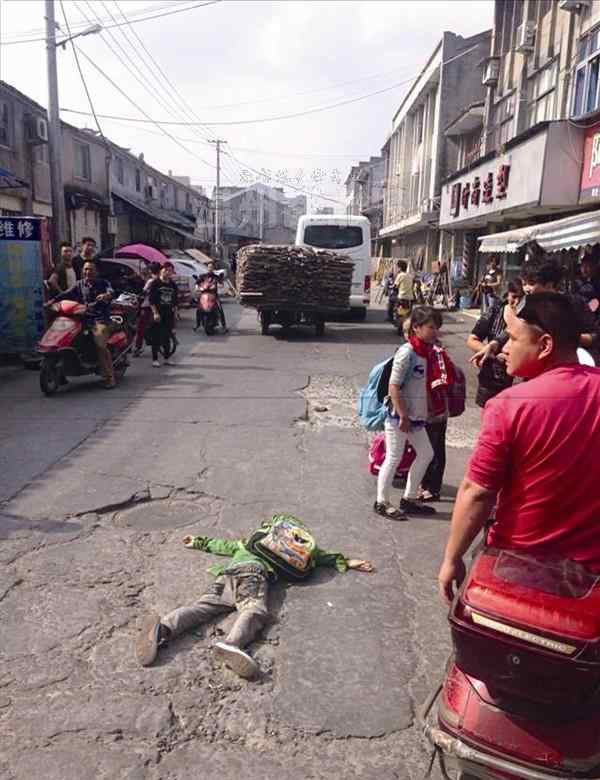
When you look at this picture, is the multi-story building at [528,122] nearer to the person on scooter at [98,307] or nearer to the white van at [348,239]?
the white van at [348,239]

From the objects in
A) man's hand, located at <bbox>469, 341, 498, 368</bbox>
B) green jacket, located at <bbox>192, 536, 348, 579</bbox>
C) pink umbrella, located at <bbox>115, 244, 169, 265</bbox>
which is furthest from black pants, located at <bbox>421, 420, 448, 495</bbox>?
pink umbrella, located at <bbox>115, 244, 169, 265</bbox>

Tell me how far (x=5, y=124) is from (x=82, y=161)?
24.4 ft

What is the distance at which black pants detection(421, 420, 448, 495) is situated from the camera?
5.17 m

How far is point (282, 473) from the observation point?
5.82m

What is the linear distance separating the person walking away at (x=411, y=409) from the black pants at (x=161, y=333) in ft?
22.9

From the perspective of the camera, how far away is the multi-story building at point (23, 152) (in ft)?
59.7

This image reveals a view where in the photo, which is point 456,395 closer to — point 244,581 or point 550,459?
point 244,581

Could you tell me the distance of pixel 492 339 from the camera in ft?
17.6

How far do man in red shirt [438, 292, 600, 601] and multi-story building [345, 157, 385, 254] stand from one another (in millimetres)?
52405

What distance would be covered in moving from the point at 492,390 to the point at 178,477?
2642 millimetres

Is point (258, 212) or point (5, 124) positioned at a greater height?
point (258, 212)

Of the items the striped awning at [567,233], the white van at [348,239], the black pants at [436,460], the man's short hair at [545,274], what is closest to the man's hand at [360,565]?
the black pants at [436,460]

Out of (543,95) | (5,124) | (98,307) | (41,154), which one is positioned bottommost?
(98,307)

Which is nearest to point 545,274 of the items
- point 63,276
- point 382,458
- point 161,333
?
point 382,458
